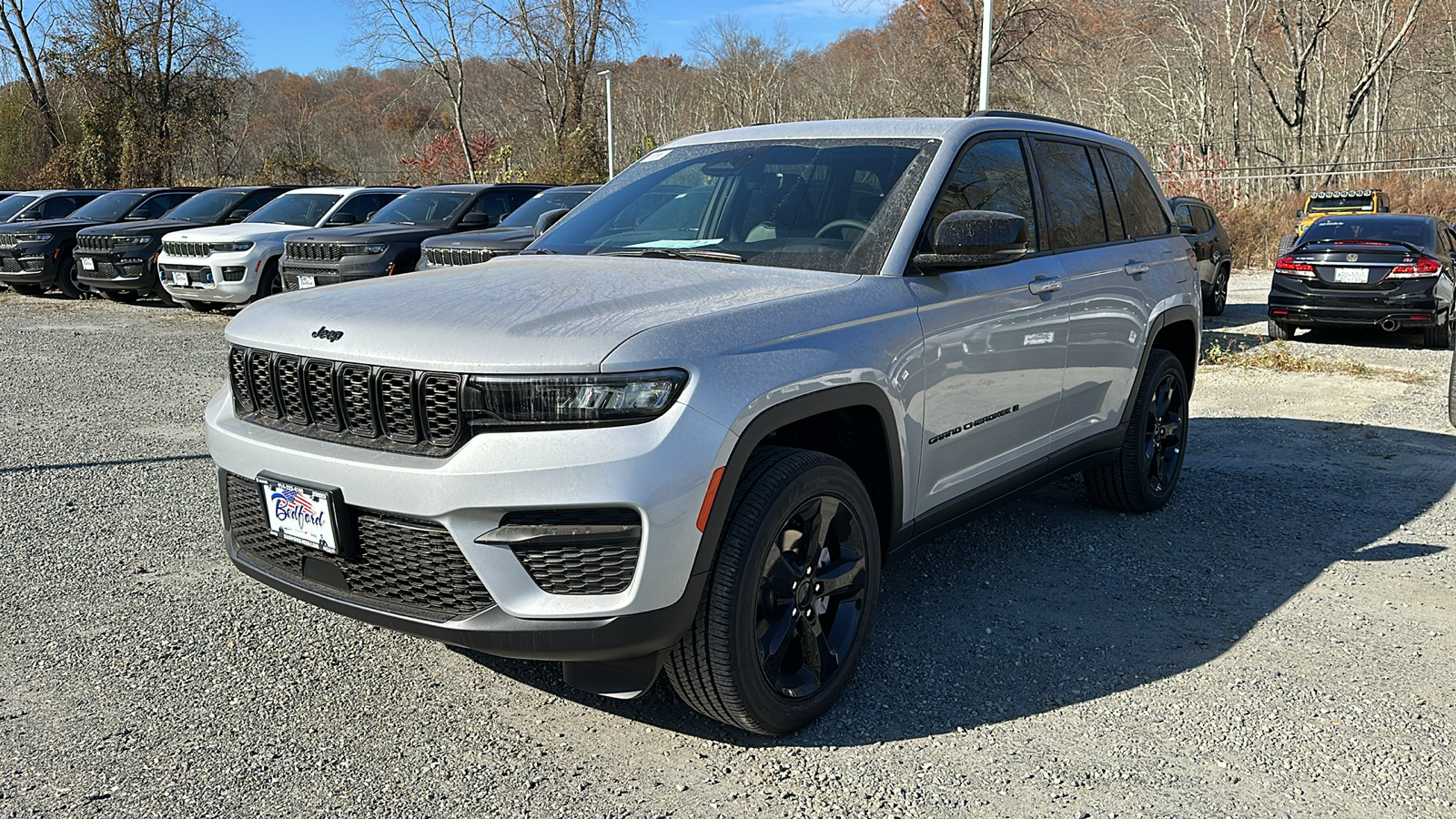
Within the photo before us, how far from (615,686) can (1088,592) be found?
234cm

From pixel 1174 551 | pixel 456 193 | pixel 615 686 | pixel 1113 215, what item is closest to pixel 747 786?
pixel 615 686

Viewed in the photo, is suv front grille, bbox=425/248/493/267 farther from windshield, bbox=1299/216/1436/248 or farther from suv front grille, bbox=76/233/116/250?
windshield, bbox=1299/216/1436/248

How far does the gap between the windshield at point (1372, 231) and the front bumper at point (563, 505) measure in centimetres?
1198

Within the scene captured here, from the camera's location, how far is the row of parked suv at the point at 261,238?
12.2 m

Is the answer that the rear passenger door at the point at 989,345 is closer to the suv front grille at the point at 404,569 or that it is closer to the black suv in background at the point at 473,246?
the suv front grille at the point at 404,569

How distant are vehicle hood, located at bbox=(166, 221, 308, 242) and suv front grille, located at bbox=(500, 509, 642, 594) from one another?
11.6 m

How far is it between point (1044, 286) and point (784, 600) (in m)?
1.89

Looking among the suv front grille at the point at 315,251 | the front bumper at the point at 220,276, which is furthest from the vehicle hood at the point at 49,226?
the suv front grille at the point at 315,251

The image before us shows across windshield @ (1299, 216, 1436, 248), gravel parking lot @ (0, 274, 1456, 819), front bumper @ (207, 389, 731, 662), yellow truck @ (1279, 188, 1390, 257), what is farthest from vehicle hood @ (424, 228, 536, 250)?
yellow truck @ (1279, 188, 1390, 257)

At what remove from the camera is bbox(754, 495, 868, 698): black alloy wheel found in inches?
127

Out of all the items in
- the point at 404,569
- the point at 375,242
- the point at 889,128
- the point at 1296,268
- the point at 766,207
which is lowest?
the point at 1296,268

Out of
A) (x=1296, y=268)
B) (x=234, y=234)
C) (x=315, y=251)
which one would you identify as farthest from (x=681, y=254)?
(x=234, y=234)

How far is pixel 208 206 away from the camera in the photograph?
54.7 ft

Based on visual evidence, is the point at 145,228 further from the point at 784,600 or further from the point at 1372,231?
the point at 1372,231
